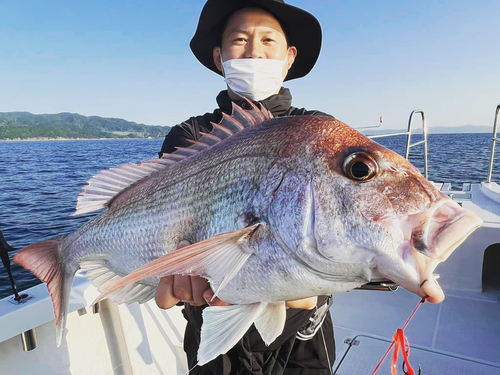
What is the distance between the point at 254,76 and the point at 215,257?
5.18ft

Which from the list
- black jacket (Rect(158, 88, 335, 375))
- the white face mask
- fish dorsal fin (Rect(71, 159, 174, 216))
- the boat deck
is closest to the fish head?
black jacket (Rect(158, 88, 335, 375))

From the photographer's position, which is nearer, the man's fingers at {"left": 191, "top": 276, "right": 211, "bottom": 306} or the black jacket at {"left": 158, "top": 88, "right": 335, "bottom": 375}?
the man's fingers at {"left": 191, "top": 276, "right": 211, "bottom": 306}

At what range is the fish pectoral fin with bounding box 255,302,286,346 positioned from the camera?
140cm

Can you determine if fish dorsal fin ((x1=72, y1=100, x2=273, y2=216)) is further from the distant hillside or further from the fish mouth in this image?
the distant hillside

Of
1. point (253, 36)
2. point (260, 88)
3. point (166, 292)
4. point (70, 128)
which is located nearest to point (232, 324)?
point (166, 292)

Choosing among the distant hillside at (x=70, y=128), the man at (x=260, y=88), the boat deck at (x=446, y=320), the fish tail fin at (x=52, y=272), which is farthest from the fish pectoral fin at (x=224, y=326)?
the distant hillside at (x=70, y=128)

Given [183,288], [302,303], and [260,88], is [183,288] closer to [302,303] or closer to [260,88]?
[302,303]

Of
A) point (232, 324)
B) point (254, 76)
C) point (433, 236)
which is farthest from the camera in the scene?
point (254, 76)

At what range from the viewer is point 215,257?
3.97ft

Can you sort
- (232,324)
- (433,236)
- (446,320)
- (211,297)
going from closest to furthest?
(433,236) < (232,324) < (211,297) < (446,320)

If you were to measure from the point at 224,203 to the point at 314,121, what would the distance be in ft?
1.62

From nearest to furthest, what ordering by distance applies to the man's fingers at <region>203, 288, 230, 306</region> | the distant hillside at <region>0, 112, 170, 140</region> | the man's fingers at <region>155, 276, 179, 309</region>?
the man's fingers at <region>203, 288, 230, 306</region> → the man's fingers at <region>155, 276, 179, 309</region> → the distant hillside at <region>0, 112, 170, 140</region>

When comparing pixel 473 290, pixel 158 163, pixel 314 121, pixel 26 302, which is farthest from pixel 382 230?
pixel 473 290

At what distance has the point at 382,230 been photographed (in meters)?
1.05
